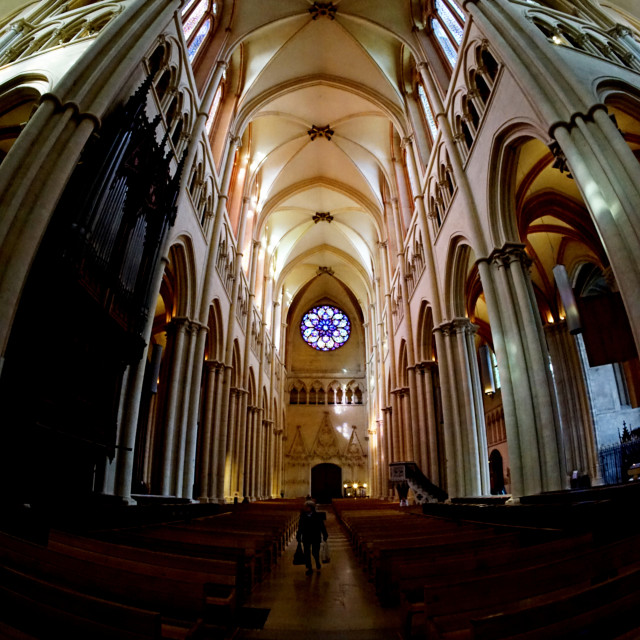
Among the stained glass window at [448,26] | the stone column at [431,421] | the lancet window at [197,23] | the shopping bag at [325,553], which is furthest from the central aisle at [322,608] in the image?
the lancet window at [197,23]

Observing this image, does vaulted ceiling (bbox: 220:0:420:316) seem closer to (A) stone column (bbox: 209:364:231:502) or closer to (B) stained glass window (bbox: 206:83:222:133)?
(B) stained glass window (bbox: 206:83:222:133)

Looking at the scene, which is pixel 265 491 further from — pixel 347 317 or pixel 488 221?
pixel 488 221

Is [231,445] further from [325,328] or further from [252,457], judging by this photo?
[325,328]

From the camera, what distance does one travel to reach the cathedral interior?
4691 mm

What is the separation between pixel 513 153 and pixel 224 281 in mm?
10487

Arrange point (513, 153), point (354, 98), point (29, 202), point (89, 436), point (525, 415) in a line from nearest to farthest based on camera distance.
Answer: point (29, 202) < point (89, 436) < point (525, 415) < point (513, 153) < point (354, 98)

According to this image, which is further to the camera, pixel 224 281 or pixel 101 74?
pixel 224 281

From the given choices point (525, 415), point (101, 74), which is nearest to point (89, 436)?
point (101, 74)

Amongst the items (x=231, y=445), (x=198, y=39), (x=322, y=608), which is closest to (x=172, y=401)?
(x=231, y=445)

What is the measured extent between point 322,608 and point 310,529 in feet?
6.25

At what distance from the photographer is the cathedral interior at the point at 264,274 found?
15.4 feet

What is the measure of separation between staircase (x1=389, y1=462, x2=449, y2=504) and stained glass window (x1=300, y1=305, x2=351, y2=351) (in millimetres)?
20264

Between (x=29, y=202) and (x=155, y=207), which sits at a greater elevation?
(x=155, y=207)

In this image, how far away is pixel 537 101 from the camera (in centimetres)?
710
